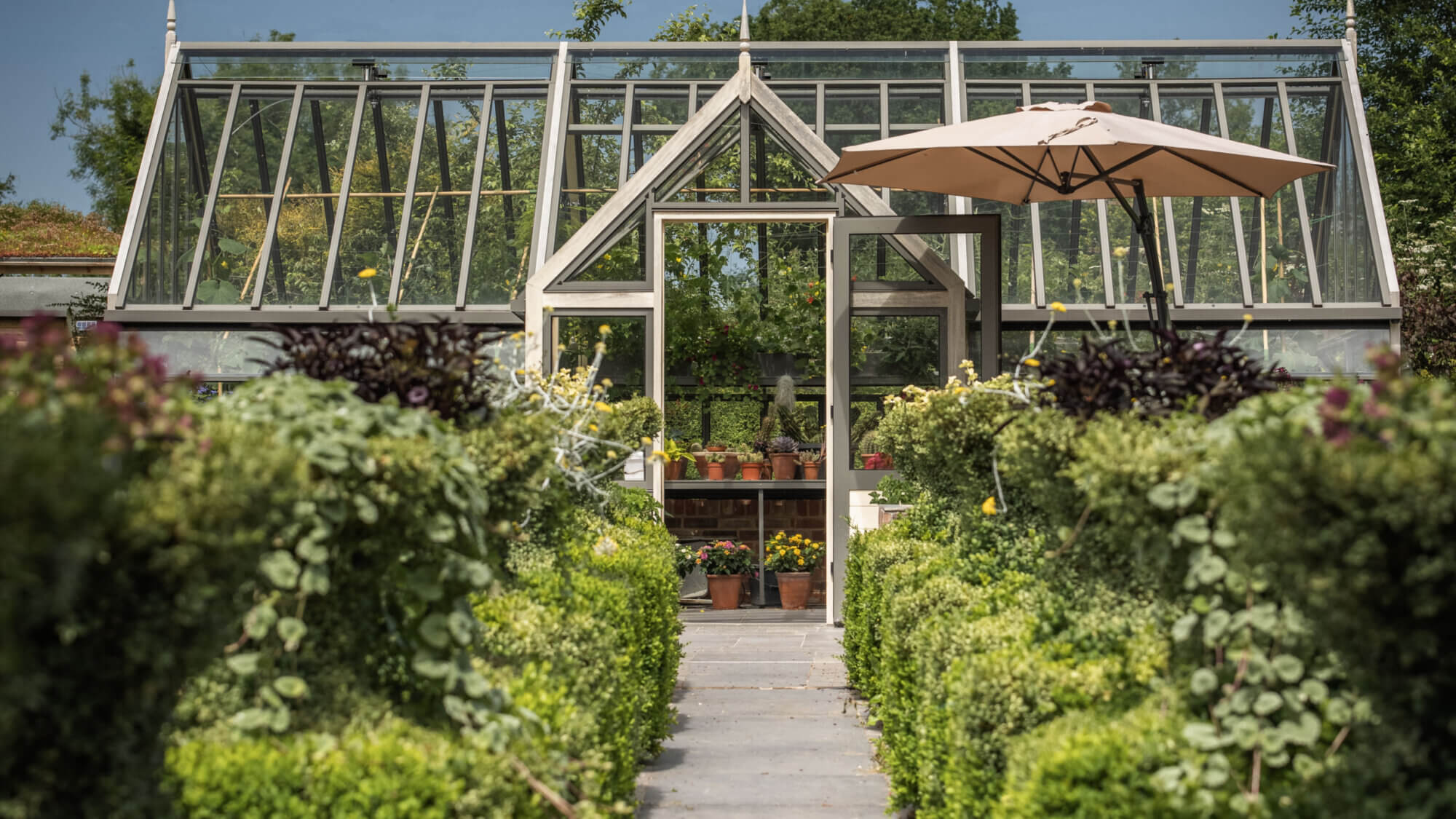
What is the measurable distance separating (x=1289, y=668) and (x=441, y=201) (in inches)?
373

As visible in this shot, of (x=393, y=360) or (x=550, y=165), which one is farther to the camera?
(x=550, y=165)

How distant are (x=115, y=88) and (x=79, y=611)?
3541cm

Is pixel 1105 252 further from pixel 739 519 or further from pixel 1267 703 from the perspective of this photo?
pixel 1267 703

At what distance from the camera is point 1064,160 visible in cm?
705

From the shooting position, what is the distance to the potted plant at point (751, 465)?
10.0 meters

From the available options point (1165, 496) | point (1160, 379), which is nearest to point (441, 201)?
point (1160, 379)

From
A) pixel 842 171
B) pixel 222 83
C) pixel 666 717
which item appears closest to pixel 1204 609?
pixel 666 717

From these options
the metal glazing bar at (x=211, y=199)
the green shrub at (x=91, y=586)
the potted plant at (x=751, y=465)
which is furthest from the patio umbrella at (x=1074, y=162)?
the metal glazing bar at (x=211, y=199)

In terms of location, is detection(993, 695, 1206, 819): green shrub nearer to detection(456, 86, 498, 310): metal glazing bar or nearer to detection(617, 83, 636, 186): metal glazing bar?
detection(456, 86, 498, 310): metal glazing bar

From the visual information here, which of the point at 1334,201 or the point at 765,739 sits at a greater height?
the point at 1334,201

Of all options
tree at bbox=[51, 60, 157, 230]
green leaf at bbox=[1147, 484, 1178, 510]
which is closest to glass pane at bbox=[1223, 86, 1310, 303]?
green leaf at bbox=[1147, 484, 1178, 510]

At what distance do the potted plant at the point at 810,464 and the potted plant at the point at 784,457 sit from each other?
1.9 inches

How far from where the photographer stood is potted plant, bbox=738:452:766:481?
394 inches

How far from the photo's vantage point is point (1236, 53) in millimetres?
10742
